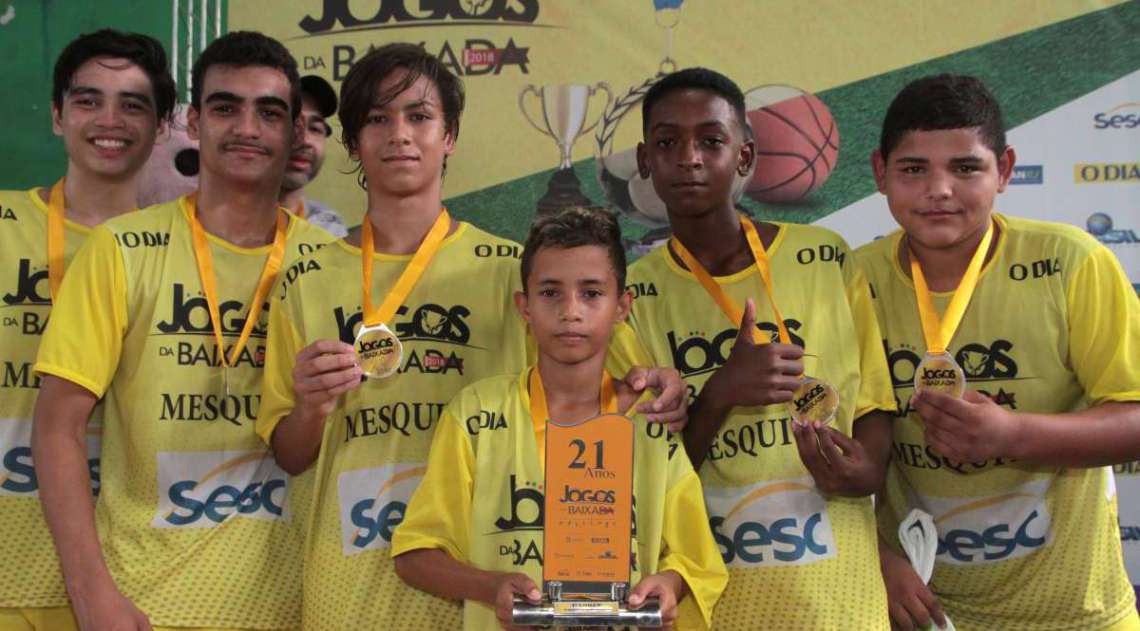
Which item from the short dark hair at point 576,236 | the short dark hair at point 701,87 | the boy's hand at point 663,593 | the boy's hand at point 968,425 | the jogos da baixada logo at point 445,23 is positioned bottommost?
the boy's hand at point 663,593

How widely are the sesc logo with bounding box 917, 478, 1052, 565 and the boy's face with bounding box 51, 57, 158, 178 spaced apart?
2384 mm

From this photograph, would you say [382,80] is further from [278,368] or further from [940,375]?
[940,375]

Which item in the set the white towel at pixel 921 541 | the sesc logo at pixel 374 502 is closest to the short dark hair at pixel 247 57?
the sesc logo at pixel 374 502

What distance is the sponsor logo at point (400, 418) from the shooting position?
2.70 metres

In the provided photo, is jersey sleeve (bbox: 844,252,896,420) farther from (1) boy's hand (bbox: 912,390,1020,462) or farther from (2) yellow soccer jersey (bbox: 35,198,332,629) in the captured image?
(2) yellow soccer jersey (bbox: 35,198,332,629)

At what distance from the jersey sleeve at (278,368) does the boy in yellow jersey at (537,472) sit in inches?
18.7

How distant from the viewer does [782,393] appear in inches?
99.5

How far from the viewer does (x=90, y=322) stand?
277 cm

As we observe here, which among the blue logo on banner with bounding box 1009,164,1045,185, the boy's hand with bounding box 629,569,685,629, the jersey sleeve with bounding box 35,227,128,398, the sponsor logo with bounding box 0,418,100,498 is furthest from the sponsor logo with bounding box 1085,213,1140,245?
the sponsor logo with bounding box 0,418,100,498

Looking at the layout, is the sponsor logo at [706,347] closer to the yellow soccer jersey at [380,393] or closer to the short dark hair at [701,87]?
the yellow soccer jersey at [380,393]

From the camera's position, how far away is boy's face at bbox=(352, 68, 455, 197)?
2.78 m

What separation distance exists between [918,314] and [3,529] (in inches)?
94.4

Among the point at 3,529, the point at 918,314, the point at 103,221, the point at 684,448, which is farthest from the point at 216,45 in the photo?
the point at 918,314

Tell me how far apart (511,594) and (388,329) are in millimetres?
738
